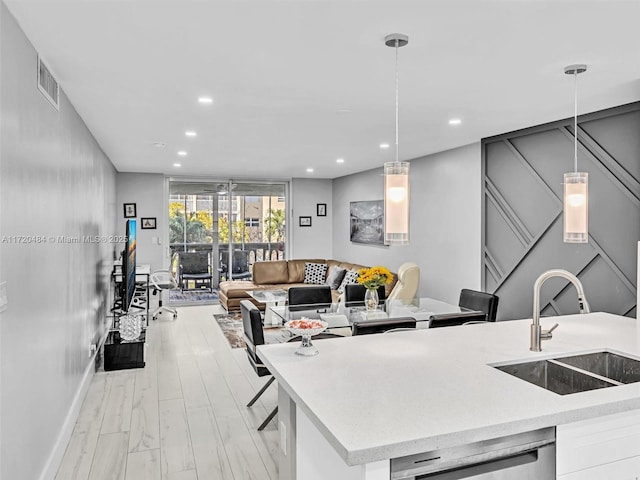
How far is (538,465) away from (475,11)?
1.88 metres

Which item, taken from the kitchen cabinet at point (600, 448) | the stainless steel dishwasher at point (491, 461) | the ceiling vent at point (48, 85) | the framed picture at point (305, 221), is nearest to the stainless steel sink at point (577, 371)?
the kitchen cabinet at point (600, 448)

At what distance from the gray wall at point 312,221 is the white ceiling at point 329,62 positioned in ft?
15.4

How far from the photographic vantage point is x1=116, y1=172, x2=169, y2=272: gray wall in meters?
8.55

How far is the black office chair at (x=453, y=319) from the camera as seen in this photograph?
3520 millimetres

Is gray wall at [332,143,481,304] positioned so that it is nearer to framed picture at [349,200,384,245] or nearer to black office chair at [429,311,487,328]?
framed picture at [349,200,384,245]

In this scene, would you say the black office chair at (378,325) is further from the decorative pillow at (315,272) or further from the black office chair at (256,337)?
the decorative pillow at (315,272)

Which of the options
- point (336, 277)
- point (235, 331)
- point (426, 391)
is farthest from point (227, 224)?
point (426, 391)

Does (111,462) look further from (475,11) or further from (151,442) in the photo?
(475,11)

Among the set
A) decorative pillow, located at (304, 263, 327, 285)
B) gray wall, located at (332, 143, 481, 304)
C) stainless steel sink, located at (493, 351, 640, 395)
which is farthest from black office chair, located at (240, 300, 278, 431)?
decorative pillow, located at (304, 263, 327, 285)

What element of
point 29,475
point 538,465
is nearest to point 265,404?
point 29,475

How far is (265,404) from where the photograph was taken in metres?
3.92

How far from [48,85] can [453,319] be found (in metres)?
3.20

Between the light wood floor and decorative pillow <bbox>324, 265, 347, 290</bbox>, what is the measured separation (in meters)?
2.98

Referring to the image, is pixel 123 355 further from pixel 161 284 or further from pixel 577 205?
pixel 577 205
